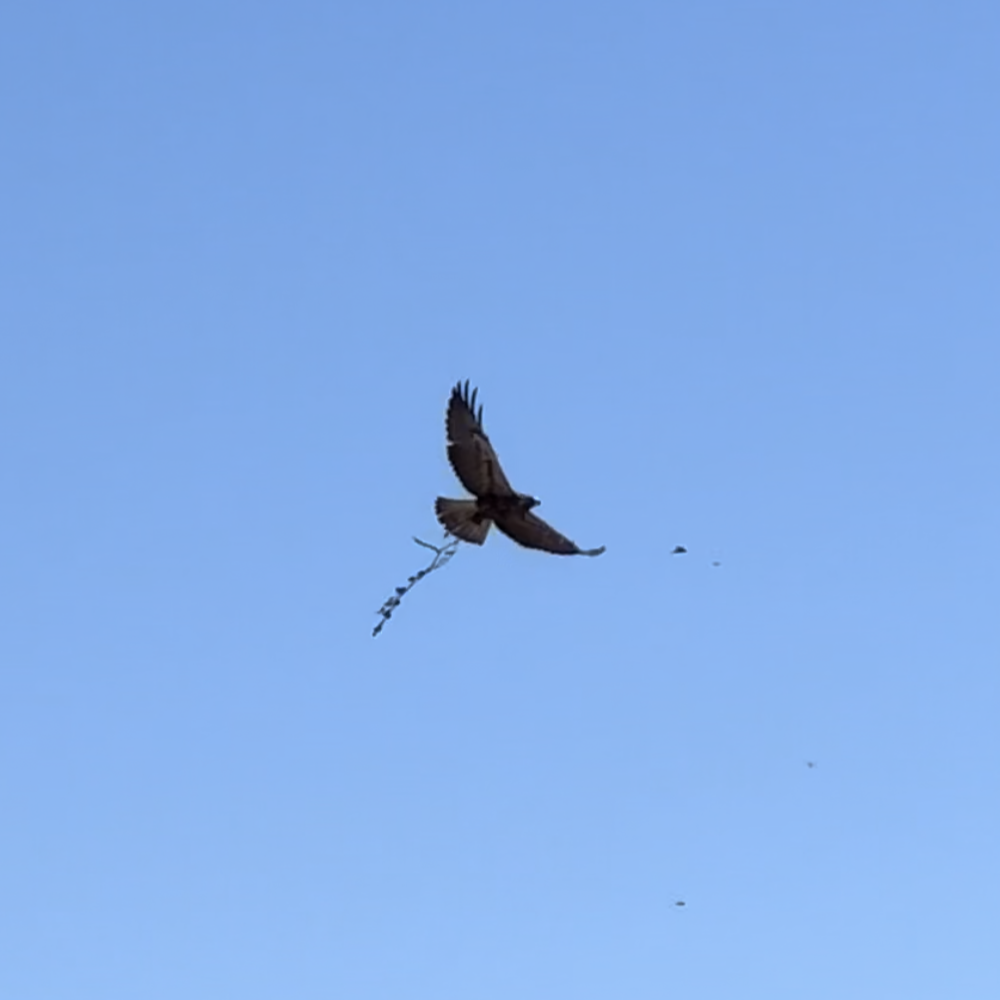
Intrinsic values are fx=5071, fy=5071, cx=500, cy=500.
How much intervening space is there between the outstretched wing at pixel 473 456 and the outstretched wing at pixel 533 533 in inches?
21.7

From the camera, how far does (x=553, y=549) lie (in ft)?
328

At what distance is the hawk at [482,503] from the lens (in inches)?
3915

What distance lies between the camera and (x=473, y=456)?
9956 cm

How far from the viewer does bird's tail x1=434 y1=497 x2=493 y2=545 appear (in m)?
99.4

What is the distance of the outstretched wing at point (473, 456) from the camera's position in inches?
3915

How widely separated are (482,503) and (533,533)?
1246 millimetres

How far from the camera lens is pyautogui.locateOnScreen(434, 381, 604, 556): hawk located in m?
99.4

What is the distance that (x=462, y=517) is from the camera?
3922 inches

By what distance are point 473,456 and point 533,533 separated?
1985 mm

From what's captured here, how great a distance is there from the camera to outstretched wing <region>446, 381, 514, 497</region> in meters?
99.4

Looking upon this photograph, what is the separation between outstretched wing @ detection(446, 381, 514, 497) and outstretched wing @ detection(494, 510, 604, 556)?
55 cm

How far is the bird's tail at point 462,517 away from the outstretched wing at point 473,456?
13.8 inches

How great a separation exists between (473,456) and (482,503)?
0.94m

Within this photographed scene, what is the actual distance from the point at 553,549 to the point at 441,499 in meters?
2.47
